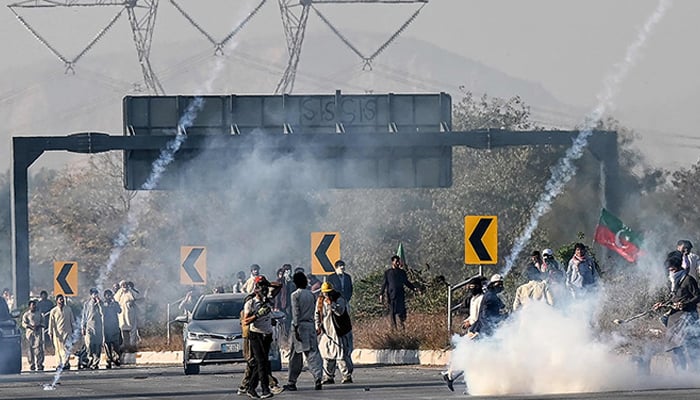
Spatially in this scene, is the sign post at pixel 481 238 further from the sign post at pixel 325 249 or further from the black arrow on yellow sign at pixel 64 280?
the black arrow on yellow sign at pixel 64 280

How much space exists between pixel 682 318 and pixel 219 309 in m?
10.2

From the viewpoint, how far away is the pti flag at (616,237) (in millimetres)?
36281

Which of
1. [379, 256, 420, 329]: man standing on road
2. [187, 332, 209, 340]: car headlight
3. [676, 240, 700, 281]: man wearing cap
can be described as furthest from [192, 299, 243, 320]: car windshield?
[676, 240, 700, 281]: man wearing cap

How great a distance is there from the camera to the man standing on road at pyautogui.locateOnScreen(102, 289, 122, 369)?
3862 cm

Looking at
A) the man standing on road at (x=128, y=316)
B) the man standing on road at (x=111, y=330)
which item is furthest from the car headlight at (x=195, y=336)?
the man standing on road at (x=128, y=316)

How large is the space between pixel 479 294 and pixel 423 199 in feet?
175

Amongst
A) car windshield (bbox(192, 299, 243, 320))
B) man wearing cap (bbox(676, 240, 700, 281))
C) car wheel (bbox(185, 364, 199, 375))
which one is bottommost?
car wheel (bbox(185, 364, 199, 375))

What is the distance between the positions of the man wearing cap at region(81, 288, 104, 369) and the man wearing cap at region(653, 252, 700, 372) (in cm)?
1670

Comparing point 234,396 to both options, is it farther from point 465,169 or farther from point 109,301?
point 465,169

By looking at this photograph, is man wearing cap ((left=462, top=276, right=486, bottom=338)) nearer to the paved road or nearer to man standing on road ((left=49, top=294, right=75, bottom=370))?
the paved road

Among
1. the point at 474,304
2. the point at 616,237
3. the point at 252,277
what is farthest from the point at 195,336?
the point at 616,237

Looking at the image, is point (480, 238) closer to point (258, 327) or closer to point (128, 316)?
point (258, 327)

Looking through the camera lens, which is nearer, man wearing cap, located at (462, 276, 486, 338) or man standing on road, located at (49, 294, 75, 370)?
man wearing cap, located at (462, 276, 486, 338)

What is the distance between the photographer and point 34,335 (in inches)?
1617
